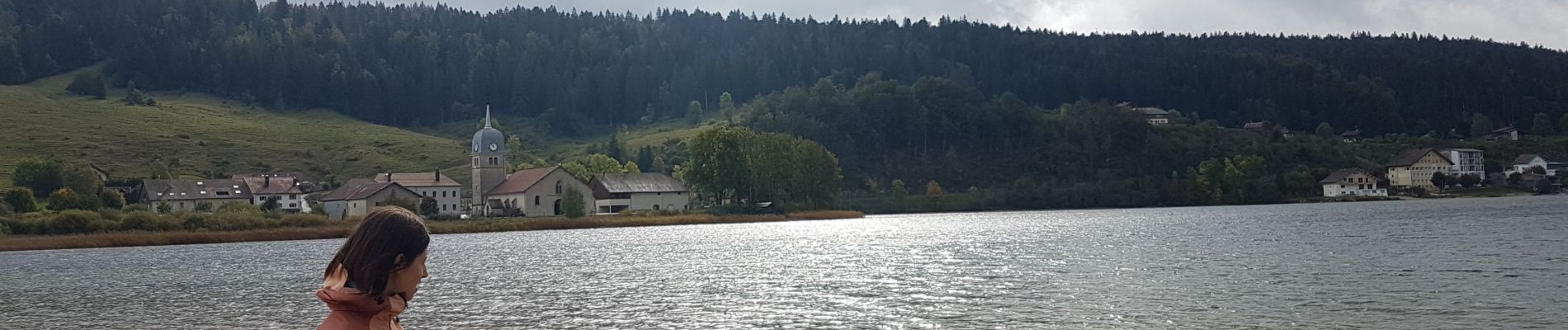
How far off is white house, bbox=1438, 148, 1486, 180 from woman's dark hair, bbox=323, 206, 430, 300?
202 metres

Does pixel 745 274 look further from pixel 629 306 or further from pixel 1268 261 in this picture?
pixel 1268 261

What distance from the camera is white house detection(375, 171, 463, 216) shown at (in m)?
139

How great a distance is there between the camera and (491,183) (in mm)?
145375

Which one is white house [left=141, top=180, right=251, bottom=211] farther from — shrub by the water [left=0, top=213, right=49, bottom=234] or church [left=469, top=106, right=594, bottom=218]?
shrub by the water [left=0, top=213, right=49, bottom=234]

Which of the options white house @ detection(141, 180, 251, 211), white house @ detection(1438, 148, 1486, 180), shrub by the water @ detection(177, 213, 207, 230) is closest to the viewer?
shrub by the water @ detection(177, 213, 207, 230)

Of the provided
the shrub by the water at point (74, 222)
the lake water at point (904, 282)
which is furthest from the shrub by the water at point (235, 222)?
the lake water at point (904, 282)

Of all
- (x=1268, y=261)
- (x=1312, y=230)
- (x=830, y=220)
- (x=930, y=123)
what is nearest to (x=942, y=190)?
(x=930, y=123)

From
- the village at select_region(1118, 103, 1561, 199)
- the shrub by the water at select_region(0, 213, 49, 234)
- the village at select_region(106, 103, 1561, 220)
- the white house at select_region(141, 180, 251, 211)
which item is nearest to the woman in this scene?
the shrub by the water at select_region(0, 213, 49, 234)

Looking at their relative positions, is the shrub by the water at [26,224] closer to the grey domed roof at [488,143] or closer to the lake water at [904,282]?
the lake water at [904,282]

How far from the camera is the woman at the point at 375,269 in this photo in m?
4.45

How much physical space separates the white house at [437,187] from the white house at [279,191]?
10.4 metres

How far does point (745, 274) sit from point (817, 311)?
632 inches

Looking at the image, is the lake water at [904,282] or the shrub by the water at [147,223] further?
the shrub by the water at [147,223]

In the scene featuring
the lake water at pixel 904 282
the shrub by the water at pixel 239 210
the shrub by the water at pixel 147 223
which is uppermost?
the shrub by the water at pixel 239 210
